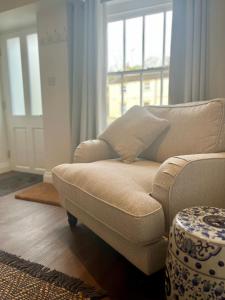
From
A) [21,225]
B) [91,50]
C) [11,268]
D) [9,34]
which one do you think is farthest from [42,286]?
[9,34]

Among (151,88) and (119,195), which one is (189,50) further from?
(119,195)

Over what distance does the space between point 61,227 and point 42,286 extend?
0.68 metres

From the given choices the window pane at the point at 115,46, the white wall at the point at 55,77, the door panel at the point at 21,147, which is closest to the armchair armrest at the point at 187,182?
the window pane at the point at 115,46

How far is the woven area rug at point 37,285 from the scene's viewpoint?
1209 mm

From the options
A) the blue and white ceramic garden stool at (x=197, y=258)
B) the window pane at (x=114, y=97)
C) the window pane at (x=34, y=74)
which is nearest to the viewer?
the blue and white ceramic garden stool at (x=197, y=258)

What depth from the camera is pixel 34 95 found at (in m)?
3.43

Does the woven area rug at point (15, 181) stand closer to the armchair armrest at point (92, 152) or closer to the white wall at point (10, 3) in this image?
the armchair armrest at point (92, 152)

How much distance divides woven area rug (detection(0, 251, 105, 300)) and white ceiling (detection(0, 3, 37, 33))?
2.55 meters

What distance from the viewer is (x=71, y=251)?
1617mm

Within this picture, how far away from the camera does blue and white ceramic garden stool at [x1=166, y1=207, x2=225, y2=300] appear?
0.83 metres

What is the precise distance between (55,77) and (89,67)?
517 mm

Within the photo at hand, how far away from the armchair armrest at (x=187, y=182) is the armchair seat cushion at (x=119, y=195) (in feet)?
0.23

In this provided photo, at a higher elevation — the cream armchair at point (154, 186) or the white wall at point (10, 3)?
the white wall at point (10, 3)

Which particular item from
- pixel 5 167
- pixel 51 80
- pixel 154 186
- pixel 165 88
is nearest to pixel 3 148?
pixel 5 167
